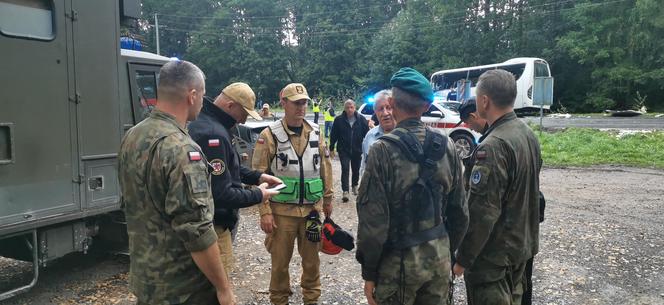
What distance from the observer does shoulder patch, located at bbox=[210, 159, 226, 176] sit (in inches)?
112

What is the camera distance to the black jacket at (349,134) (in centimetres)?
840

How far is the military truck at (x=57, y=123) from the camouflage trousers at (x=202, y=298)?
203 centimetres

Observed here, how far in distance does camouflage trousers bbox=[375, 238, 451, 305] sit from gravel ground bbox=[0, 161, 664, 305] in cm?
202

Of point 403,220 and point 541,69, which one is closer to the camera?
→ point 403,220

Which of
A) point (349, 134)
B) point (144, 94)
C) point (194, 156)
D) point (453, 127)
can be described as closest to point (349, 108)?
point (349, 134)

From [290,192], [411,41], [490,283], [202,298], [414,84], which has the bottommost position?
[490,283]

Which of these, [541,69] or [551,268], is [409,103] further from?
[541,69]

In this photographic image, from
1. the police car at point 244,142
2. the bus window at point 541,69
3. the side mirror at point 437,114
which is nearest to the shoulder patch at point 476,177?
the police car at point 244,142

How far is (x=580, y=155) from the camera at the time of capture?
43.1 feet

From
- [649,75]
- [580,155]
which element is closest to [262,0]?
[649,75]

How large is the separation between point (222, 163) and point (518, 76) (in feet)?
93.4

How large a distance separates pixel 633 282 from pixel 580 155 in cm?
934

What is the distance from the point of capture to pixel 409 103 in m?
2.47

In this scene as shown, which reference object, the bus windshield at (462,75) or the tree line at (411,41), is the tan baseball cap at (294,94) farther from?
the tree line at (411,41)
